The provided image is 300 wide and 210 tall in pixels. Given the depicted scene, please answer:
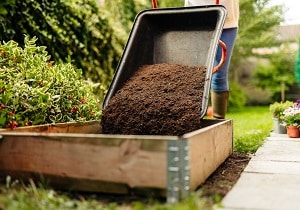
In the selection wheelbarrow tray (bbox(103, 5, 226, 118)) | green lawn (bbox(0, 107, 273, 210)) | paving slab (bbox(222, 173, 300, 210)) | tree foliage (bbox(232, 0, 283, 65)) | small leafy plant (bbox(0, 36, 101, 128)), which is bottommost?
paving slab (bbox(222, 173, 300, 210))

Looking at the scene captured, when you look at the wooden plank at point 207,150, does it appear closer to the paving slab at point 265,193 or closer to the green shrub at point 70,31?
the paving slab at point 265,193

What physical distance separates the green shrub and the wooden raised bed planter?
1.90 meters

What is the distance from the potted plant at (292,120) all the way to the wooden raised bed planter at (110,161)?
1.90 m

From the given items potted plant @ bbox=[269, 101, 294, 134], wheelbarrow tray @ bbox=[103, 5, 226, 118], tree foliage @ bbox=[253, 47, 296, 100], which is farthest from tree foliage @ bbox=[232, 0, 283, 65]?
wheelbarrow tray @ bbox=[103, 5, 226, 118]

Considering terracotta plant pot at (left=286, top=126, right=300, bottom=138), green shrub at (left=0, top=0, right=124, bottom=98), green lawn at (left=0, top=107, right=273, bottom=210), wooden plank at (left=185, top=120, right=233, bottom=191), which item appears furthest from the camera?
green shrub at (left=0, top=0, right=124, bottom=98)

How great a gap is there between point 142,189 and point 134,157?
4.8 inches

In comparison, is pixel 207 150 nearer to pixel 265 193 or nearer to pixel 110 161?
pixel 265 193

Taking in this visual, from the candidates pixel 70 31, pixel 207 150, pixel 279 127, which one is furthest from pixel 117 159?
pixel 70 31

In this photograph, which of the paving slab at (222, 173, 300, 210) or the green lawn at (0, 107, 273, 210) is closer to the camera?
the green lawn at (0, 107, 273, 210)

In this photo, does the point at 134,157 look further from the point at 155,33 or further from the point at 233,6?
the point at 233,6

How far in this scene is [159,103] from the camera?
7.74ft

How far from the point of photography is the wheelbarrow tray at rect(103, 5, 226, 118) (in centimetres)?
273

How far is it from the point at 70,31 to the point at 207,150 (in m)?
3.01

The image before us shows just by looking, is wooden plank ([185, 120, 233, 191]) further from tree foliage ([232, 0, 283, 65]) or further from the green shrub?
tree foliage ([232, 0, 283, 65])
